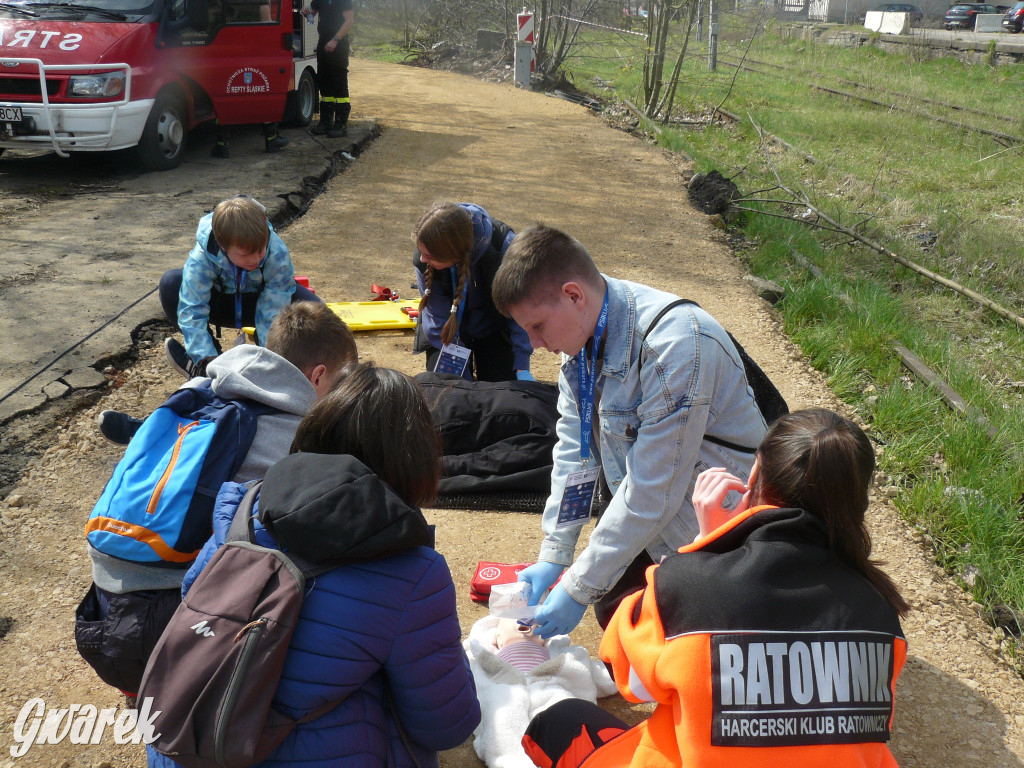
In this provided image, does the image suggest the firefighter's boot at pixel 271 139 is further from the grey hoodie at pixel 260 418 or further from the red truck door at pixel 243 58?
the grey hoodie at pixel 260 418

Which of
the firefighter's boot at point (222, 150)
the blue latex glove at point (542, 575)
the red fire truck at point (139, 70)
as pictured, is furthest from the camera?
the firefighter's boot at point (222, 150)

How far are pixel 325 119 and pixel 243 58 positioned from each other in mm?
1907

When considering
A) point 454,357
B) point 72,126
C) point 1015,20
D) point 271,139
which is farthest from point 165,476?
point 1015,20

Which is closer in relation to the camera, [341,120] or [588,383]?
[588,383]

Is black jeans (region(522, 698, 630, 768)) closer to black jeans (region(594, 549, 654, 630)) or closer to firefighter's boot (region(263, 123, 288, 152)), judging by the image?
black jeans (region(594, 549, 654, 630))

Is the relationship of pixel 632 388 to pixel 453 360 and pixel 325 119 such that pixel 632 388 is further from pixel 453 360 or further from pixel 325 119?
pixel 325 119

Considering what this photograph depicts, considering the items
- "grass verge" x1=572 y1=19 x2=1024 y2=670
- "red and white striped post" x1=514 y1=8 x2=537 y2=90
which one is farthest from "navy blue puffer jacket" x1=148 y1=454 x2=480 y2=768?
"red and white striped post" x1=514 y1=8 x2=537 y2=90

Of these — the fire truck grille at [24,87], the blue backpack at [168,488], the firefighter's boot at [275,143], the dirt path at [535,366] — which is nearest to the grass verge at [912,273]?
the dirt path at [535,366]

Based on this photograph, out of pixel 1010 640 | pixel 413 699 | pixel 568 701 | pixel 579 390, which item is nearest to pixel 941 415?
pixel 1010 640

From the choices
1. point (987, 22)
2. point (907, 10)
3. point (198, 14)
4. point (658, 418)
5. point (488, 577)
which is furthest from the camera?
point (907, 10)

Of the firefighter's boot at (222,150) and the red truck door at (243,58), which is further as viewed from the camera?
the firefighter's boot at (222,150)

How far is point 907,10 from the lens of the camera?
36875 millimetres

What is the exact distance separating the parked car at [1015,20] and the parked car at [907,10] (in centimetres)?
528

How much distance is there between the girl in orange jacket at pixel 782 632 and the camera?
141cm
